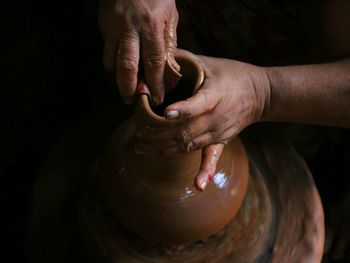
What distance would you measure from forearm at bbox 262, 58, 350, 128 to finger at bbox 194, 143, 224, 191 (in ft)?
0.80

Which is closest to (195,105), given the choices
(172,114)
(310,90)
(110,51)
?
(172,114)

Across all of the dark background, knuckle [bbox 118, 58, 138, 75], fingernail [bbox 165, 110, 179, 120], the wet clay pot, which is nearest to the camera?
fingernail [bbox 165, 110, 179, 120]

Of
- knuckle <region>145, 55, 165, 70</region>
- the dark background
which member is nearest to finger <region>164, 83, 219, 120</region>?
knuckle <region>145, 55, 165, 70</region>

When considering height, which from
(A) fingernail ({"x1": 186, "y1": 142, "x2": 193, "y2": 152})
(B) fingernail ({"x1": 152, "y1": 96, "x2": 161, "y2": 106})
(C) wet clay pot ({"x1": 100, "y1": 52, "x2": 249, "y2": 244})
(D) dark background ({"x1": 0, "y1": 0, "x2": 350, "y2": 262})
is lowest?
(D) dark background ({"x1": 0, "y1": 0, "x2": 350, "y2": 262})

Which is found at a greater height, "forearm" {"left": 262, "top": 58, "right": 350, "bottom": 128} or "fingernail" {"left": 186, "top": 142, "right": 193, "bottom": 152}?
"fingernail" {"left": 186, "top": 142, "right": 193, "bottom": 152}

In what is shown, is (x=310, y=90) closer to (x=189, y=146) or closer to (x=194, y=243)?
(x=189, y=146)

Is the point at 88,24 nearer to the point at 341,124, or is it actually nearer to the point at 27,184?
the point at 27,184

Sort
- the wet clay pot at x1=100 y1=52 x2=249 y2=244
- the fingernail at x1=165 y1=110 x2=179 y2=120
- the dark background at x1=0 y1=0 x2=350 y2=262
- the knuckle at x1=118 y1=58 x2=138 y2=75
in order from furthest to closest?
the dark background at x1=0 y1=0 x2=350 y2=262 → the wet clay pot at x1=100 y1=52 x2=249 y2=244 → the knuckle at x1=118 y1=58 x2=138 y2=75 → the fingernail at x1=165 y1=110 x2=179 y2=120

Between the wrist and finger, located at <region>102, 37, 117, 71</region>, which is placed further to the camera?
the wrist

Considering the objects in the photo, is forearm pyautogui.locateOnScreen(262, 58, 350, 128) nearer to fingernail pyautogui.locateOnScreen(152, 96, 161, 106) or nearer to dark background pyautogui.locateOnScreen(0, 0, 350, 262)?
fingernail pyautogui.locateOnScreen(152, 96, 161, 106)

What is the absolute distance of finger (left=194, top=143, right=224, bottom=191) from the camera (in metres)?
1.08

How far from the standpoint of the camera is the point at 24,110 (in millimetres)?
2107

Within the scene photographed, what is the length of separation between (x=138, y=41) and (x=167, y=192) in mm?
375

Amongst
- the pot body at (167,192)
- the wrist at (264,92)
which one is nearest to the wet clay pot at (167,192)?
the pot body at (167,192)
